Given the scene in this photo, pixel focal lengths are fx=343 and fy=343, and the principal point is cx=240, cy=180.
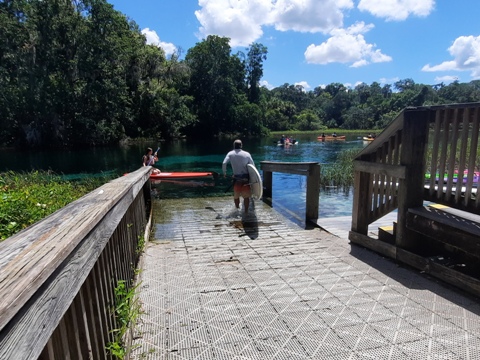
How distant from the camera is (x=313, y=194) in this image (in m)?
6.61

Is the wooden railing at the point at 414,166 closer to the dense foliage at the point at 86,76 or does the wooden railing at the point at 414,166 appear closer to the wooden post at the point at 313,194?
the wooden post at the point at 313,194

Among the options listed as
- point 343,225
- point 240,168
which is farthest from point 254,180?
point 343,225

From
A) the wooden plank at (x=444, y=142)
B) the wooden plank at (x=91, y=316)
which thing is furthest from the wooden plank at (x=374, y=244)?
the wooden plank at (x=91, y=316)

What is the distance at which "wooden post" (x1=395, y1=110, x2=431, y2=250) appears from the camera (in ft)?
12.3

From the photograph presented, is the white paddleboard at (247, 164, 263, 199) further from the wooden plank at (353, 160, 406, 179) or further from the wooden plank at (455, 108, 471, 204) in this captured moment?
the wooden plank at (455, 108, 471, 204)

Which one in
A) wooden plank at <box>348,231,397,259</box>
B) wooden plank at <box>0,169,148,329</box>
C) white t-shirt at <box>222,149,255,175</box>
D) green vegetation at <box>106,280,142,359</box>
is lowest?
wooden plank at <box>348,231,397,259</box>

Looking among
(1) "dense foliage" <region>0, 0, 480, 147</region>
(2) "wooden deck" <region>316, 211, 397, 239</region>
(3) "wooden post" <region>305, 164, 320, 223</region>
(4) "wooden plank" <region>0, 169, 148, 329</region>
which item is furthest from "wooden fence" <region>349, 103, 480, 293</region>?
(1) "dense foliage" <region>0, 0, 480, 147</region>

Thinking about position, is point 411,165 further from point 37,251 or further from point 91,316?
point 37,251

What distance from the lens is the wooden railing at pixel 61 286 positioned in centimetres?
89

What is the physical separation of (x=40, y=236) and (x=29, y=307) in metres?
0.50

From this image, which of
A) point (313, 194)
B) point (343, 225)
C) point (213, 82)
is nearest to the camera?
point (343, 225)

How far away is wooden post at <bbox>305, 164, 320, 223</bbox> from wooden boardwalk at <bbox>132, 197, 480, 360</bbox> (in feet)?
5.53

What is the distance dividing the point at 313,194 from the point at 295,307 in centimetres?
394

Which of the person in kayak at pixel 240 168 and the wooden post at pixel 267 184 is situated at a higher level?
the person in kayak at pixel 240 168
